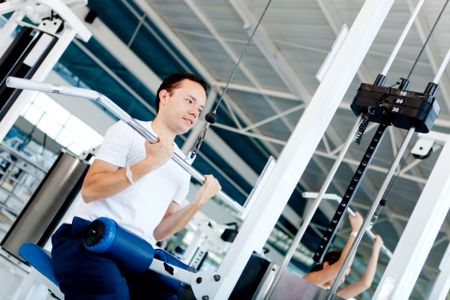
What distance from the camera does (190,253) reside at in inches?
230

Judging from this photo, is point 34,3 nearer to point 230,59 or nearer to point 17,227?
point 17,227

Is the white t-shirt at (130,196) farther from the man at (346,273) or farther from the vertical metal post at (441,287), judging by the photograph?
the vertical metal post at (441,287)

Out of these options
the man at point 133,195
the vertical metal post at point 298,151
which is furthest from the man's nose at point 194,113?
the vertical metal post at point 298,151

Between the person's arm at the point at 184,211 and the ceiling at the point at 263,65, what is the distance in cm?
437

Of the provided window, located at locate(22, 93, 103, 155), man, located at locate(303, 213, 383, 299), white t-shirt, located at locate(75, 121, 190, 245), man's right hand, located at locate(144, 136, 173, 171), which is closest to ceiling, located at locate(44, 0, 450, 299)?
window, located at locate(22, 93, 103, 155)

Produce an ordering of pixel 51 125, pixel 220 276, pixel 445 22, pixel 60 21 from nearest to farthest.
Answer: pixel 220 276 → pixel 60 21 → pixel 445 22 → pixel 51 125

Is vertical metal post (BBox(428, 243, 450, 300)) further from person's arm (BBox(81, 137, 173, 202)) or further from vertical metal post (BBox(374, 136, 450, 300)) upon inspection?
person's arm (BBox(81, 137, 173, 202))

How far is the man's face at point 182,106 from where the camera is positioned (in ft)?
6.17

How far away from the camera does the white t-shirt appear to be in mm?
1719

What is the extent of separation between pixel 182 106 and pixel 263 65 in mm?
6571

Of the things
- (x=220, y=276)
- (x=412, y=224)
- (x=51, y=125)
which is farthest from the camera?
(x=51, y=125)

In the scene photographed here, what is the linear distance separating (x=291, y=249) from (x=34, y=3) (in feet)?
9.13

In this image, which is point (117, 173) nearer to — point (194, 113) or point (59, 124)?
point (194, 113)

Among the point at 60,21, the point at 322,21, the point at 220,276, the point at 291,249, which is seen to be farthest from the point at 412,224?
the point at 322,21
